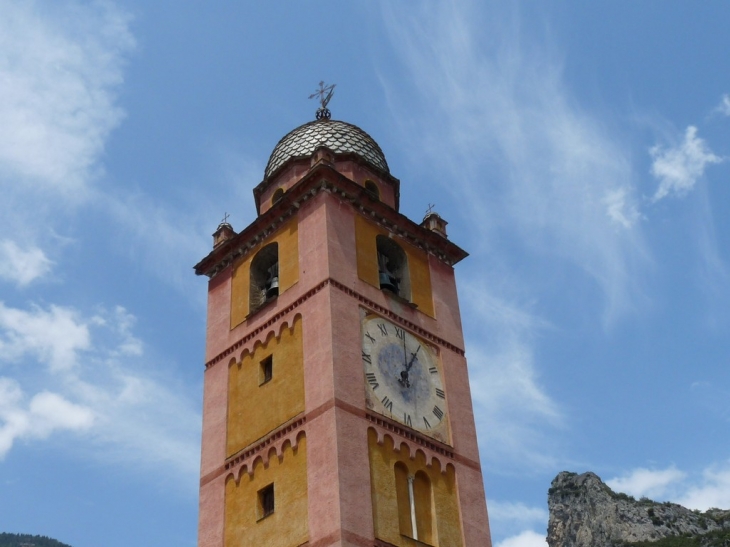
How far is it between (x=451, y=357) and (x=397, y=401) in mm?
3277

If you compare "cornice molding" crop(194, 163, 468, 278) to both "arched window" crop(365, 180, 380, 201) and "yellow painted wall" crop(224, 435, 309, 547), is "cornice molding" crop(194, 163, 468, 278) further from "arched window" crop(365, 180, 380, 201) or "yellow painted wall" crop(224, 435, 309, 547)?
"yellow painted wall" crop(224, 435, 309, 547)

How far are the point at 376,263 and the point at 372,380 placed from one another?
13.8ft

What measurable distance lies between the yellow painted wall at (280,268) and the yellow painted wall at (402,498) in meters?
5.56

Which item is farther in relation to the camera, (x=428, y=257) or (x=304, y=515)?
(x=428, y=257)

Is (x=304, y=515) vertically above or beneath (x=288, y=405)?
beneath

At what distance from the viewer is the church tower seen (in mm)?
22938

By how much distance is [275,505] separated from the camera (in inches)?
919

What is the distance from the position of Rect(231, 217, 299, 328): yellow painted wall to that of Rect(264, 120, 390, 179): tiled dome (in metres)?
3.81

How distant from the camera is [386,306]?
26906 mm

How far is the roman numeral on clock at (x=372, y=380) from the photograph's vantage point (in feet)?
81.1

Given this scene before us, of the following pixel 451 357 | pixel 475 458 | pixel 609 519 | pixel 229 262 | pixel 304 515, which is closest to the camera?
pixel 304 515

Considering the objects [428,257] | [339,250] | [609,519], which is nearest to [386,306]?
[339,250]

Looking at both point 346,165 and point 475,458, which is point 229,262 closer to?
point 346,165

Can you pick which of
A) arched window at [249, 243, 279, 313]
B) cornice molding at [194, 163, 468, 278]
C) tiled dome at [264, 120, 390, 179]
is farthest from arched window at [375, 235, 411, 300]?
tiled dome at [264, 120, 390, 179]
